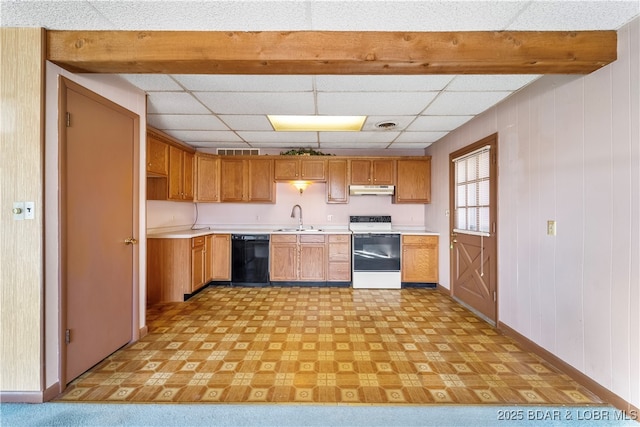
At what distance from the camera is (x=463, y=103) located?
3.00 meters

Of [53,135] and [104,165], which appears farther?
[104,165]

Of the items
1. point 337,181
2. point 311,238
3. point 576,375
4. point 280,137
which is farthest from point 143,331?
point 576,375

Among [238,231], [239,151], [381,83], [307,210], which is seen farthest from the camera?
Answer: [307,210]

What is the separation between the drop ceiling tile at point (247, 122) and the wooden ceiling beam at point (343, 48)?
4.87ft

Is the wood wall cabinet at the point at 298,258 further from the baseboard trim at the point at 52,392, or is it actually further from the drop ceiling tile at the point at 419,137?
the baseboard trim at the point at 52,392

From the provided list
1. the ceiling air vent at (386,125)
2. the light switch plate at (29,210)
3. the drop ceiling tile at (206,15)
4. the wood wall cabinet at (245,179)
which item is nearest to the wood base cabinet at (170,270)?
the wood wall cabinet at (245,179)

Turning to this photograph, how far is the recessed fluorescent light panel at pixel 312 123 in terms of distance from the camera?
13.1 feet

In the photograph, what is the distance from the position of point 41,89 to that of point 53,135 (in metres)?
0.29

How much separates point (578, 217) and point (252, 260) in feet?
13.2

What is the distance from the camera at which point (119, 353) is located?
99.6 inches

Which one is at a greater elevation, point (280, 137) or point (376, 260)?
point (280, 137)

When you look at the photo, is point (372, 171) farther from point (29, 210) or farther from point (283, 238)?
point (29, 210)

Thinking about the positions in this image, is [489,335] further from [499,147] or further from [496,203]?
[499,147]

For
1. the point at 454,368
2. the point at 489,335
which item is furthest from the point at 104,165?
the point at 489,335
